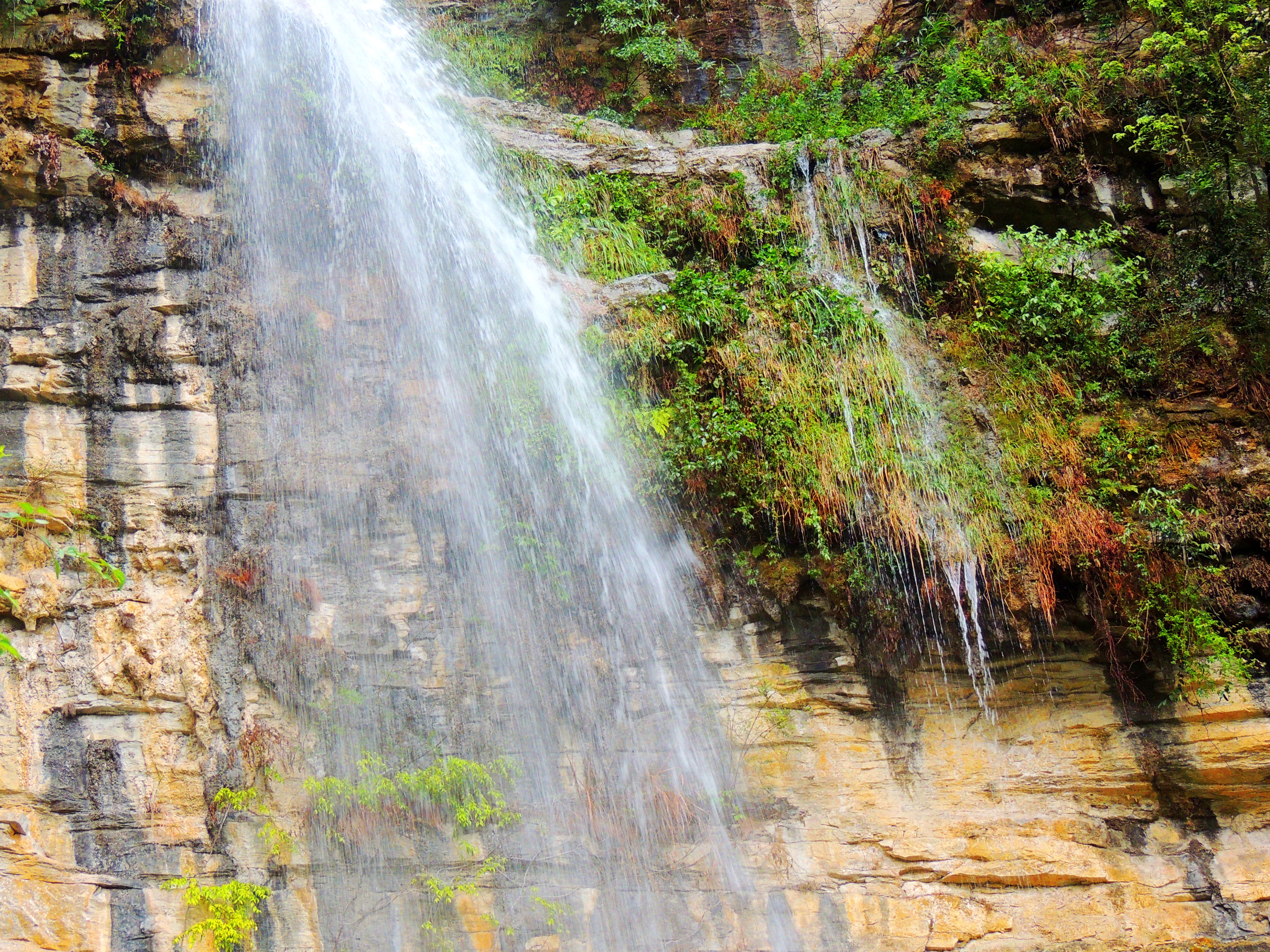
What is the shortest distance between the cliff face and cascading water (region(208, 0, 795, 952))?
0.07m

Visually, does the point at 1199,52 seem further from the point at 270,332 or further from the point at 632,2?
the point at 270,332

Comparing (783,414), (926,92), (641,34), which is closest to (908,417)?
(783,414)

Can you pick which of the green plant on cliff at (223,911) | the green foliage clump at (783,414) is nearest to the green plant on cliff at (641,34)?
the green foliage clump at (783,414)

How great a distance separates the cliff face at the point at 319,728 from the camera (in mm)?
5492

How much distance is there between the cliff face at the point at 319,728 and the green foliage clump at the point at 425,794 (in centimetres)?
21

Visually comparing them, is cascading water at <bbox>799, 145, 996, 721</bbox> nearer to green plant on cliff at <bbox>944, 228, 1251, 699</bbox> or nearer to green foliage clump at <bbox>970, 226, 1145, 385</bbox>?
green plant on cliff at <bbox>944, 228, 1251, 699</bbox>

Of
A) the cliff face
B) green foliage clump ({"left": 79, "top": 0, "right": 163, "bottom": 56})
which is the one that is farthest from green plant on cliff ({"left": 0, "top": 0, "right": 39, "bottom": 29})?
the cliff face

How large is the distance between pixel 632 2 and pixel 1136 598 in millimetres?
7911

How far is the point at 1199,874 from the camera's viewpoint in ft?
18.3

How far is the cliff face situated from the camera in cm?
549

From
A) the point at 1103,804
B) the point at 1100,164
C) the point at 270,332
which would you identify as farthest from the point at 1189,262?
the point at 270,332

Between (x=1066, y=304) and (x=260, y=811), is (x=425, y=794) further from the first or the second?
(x=1066, y=304)

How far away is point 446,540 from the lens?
21.4 feet

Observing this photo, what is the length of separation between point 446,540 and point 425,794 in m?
1.81
